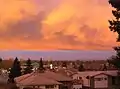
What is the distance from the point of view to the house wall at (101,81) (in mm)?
76500

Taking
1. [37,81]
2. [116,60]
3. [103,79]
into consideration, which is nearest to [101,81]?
[103,79]

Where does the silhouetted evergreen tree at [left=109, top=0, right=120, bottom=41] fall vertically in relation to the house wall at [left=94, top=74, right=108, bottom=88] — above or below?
above

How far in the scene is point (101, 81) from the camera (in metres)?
77.5

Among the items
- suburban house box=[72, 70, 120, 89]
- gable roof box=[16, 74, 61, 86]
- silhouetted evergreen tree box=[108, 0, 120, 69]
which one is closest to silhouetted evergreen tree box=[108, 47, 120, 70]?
silhouetted evergreen tree box=[108, 0, 120, 69]

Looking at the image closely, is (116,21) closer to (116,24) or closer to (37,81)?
(116,24)

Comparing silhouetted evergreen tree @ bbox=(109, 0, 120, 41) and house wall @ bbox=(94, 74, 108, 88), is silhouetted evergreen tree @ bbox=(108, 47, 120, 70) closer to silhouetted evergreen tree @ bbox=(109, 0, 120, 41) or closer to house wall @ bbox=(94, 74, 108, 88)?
silhouetted evergreen tree @ bbox=(109, 0, 120, 41)

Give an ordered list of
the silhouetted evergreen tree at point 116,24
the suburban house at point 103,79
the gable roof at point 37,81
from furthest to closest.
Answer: the suburban house at point 103,79
the gable roof at point 37,81
the silhouetted evergreen tree at point 116,24

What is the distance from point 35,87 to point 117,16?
3482 centimetres

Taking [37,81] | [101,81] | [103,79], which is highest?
[103,79]

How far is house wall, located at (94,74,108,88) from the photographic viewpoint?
7650 cm

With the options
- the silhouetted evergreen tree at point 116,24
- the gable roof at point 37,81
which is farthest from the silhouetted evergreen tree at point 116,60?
the gable roof at point 37,81

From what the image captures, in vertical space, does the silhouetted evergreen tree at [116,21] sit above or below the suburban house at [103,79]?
above

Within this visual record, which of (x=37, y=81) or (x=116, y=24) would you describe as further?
(x=37, y=81)

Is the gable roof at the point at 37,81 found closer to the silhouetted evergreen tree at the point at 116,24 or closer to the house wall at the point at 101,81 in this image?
the house wall at the point at 101,81
